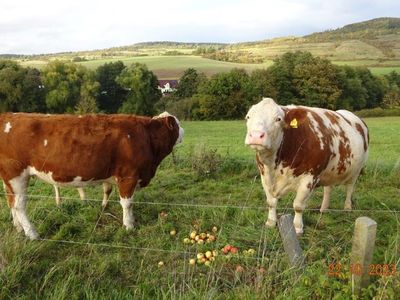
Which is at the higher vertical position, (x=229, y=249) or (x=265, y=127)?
(x=265, y=127)

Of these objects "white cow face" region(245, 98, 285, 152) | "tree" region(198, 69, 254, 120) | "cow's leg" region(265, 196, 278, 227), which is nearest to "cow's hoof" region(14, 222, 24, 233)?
"white cow face" region(245, 98, 285, 152)

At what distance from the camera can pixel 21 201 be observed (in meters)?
5.81

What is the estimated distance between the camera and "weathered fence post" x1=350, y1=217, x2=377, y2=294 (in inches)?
137

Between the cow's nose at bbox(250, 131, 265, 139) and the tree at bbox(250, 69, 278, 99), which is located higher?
the cow's nose at bbox(250, 131, 265, 139)

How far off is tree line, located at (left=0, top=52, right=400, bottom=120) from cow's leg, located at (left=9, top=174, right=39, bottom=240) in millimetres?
45493

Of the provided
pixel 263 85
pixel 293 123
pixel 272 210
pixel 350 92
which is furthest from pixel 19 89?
pixel 293 123

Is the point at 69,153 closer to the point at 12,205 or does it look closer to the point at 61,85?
the point at 12,205

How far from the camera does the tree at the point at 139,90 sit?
183ft

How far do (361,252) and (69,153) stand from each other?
3865 millimetres

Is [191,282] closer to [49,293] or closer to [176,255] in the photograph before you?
[176,255]

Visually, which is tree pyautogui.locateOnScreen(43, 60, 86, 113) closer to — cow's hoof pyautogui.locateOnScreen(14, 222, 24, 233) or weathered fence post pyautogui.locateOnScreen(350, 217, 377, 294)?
cow's hoof pyautogui.locateOnScreen(14, 222, 24, 233)

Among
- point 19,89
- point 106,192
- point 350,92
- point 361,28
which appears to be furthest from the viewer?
point 361,28

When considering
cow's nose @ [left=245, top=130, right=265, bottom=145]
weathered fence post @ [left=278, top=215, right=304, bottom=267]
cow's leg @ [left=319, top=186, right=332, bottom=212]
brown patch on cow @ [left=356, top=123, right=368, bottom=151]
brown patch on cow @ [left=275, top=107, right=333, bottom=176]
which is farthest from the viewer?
cow's leg @ [left=319, top=186, right=332, bottom=212]

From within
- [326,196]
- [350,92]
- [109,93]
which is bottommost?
[350,92]
